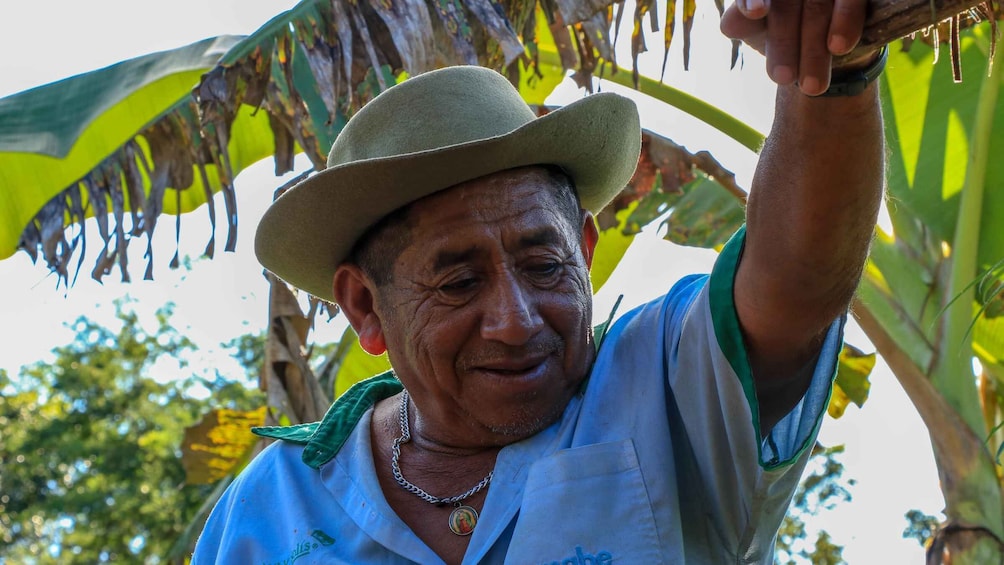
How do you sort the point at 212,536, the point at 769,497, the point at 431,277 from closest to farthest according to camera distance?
the point at 769,497
the point at 431,277
the point at 212,536

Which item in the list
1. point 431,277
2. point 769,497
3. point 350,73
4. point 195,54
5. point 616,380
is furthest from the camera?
point 195,54

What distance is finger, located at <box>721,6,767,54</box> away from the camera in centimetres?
137

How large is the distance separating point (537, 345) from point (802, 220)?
22.9 inches

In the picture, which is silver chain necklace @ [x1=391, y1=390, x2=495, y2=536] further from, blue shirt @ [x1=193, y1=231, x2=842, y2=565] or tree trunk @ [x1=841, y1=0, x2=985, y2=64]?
tree trunk @ [x1=841, y1=0, x2=985, y2=64]

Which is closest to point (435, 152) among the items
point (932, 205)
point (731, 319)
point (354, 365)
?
point (731, 319)

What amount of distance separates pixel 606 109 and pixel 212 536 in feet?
3.82

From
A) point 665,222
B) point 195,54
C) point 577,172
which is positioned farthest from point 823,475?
point 577,172

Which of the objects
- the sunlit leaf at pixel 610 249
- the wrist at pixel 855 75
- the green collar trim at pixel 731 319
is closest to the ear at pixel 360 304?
the green collar trim at pixel 731 319

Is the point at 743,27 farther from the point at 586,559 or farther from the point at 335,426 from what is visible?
the point at 335,426

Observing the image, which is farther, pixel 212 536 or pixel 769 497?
pixel 212 536

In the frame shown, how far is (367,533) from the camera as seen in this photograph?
2117 mm

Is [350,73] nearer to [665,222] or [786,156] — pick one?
[665,222]

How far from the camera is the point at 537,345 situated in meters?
2.04

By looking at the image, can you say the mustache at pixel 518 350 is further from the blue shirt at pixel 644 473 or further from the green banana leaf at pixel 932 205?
the green banana leaf at pixel 932 205
